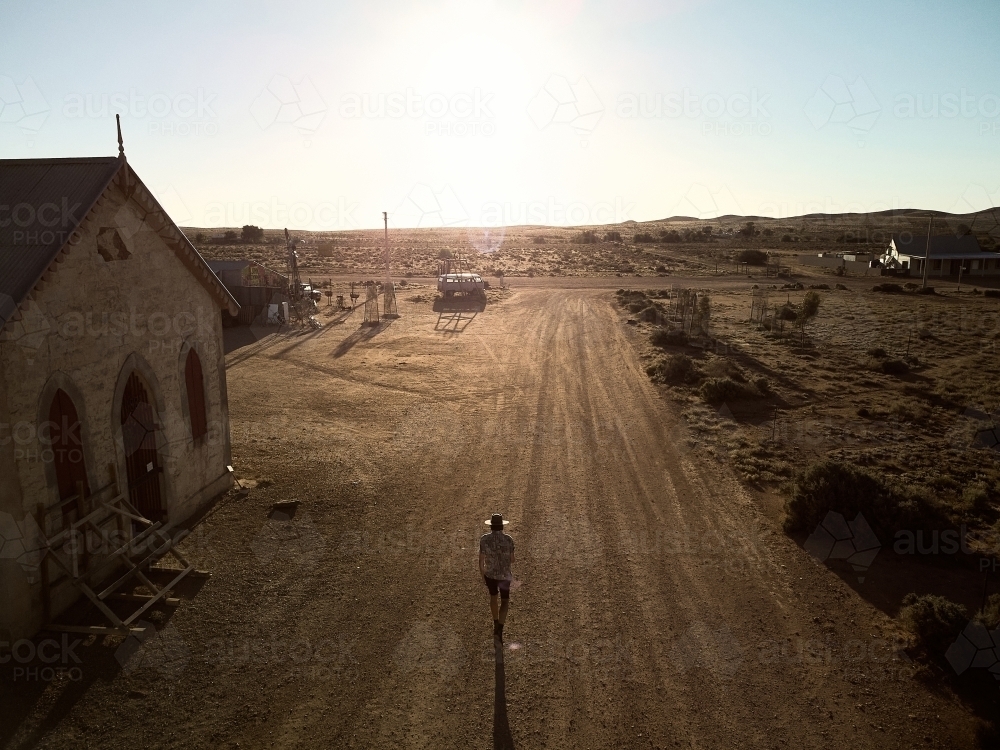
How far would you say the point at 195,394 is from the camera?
13.2m

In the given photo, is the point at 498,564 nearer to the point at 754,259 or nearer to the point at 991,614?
the point at 991,614

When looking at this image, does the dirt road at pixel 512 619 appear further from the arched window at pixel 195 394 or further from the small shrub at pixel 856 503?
the arched window at pixel 195 394

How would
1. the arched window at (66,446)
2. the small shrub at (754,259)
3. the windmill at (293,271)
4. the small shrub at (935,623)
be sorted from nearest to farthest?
the small shrub at (935,623)
the arched window at (66,446)
the windmill at (293,271)
the small shrub at (754,259)

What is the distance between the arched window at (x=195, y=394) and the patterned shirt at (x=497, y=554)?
7209mm

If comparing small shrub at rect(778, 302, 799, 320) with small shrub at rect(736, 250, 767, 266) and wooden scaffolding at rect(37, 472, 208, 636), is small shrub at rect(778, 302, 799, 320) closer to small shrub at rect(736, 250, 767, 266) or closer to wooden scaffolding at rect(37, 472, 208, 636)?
wooden scaffolding at rect(37, 472, 208, 636)

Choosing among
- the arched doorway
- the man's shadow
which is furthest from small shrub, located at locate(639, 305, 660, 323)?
the man's shadow

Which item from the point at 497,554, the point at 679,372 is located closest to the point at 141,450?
the point at 497,554

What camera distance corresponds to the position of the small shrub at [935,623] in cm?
859

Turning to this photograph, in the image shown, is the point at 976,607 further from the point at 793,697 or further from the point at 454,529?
the point at 454,529

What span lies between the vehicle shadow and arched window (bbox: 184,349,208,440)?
1391 cm

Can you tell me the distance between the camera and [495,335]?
1275 inches

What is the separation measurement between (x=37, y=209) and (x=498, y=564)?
8.56 meters

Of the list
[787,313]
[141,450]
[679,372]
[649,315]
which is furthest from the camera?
[787,313]

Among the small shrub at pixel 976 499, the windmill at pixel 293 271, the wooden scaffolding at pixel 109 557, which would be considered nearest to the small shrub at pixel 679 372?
the small shrub at pixel 976 499
